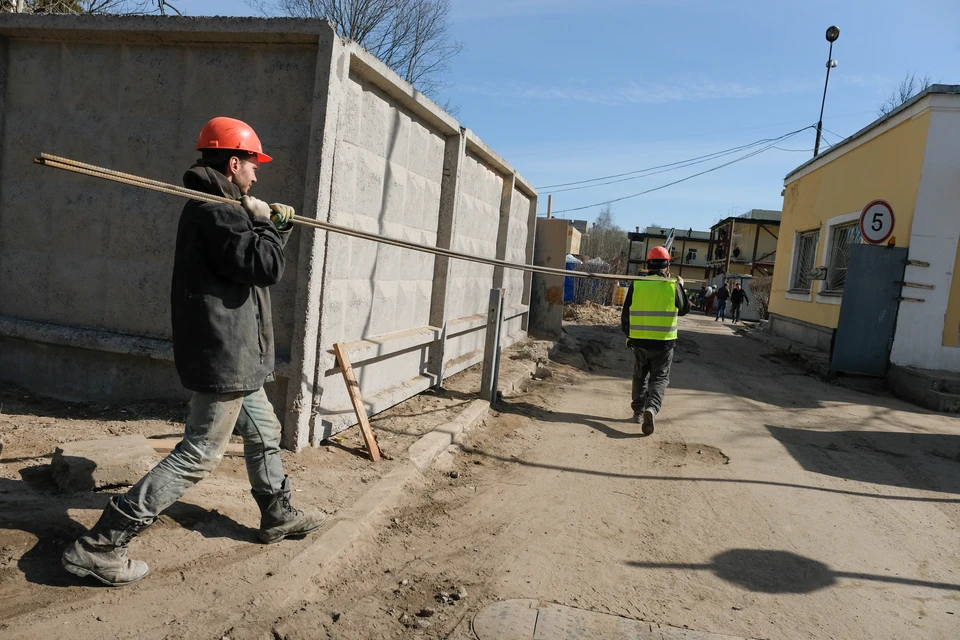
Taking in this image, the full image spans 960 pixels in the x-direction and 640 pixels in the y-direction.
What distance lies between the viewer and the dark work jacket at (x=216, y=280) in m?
2.87

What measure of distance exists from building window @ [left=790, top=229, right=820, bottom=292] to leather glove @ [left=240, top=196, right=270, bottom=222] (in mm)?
15650

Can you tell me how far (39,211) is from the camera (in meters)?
5.30

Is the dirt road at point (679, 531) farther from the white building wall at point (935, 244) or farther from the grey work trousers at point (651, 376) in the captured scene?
the white building wall at point (935, 244)

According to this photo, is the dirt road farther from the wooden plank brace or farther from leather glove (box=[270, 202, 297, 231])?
leather glove (box=[270, 202, 297, 231])

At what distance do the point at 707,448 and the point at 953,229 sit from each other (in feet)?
24.3

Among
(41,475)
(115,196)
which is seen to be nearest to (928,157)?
(115,196)

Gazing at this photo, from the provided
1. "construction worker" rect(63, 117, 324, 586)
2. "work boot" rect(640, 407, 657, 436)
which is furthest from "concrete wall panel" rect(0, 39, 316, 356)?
"work boot" rect(640, 407, 657, 436)

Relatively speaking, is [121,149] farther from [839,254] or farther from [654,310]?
[839,254]

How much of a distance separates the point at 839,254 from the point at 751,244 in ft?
96.9

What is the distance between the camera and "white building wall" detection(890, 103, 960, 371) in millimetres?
10711

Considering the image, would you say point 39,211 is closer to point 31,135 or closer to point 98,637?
point 31,135

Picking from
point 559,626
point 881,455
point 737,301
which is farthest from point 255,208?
point 737,301

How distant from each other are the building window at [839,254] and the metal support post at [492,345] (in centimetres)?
952

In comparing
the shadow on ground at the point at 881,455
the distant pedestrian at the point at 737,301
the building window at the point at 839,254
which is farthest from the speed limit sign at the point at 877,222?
the distant pedestrian at the point at 737,301
